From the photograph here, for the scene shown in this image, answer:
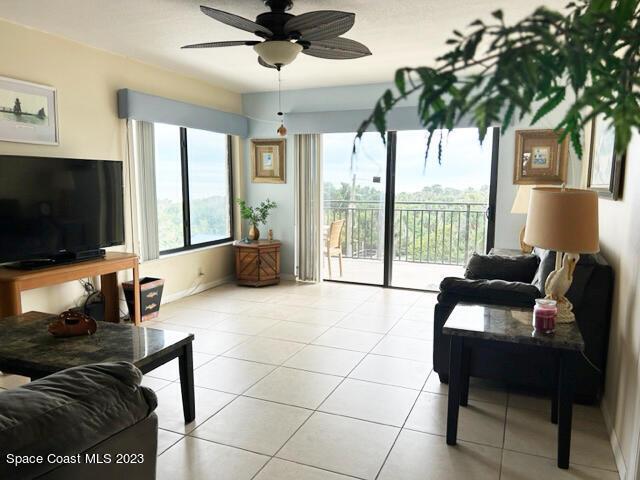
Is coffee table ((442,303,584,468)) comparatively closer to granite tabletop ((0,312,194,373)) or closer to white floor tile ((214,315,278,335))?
granite tabletop ((0,312,194,373))

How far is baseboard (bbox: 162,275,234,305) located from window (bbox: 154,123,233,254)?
0.48 meters

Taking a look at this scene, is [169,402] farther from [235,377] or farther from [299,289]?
[299,289]

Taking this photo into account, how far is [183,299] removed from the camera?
520cm

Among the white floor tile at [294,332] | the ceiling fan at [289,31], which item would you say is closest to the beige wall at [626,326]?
the ceiling fan at [289,31]

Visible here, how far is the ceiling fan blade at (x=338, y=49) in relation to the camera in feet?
9.50

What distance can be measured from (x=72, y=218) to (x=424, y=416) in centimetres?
296

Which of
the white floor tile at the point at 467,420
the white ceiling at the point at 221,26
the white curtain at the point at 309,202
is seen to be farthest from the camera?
the white curtain at the point at 309,202

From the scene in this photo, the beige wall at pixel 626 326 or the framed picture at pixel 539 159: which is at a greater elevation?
the framed picture at pixel 539 159

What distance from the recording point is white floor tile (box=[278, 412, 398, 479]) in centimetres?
218

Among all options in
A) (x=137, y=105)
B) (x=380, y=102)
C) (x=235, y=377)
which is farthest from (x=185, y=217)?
(x=380, y=102)

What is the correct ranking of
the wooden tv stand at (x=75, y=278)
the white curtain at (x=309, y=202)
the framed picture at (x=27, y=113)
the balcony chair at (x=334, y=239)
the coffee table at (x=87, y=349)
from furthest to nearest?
1. the balcony chair at (x=334, y=239)
2. the white curtain at (x=309, y=202)
3. the framed picture at (x=27, y=113)
4. the wooden tv stand at (x=75, y=278)
5. the coffee table at (x=87, y=349)

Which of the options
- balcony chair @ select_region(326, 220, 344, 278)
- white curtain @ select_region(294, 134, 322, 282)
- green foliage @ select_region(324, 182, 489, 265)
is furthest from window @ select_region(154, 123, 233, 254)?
green foliage @ select_region(324, 182, 489, 265)

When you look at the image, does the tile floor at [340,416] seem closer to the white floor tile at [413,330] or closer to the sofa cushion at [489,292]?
the white floor tile at [413,330]

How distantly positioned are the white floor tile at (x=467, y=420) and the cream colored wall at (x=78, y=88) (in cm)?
295
